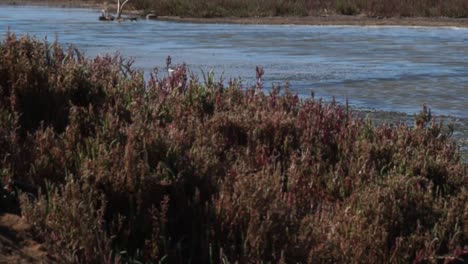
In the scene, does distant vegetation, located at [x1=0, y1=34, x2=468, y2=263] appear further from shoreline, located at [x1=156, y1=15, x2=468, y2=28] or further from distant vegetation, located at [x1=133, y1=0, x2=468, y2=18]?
distant vegetation, located at [x1=133, y1=0, x2=468, y2=18]

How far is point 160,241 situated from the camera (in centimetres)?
525

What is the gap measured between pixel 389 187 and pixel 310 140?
118cm

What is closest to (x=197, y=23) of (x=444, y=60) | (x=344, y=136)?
(x=444, y=60)

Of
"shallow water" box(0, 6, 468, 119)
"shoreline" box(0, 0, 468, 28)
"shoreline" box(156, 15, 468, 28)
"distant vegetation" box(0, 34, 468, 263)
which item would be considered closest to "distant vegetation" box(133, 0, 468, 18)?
"shoreline" box(0, 0, 468, 28)

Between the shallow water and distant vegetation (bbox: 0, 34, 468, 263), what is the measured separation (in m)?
3.76

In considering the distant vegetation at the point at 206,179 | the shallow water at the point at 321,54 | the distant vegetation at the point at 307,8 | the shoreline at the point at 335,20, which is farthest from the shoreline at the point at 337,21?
the distant vegetation at the point at 206,179

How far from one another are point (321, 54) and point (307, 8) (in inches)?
919

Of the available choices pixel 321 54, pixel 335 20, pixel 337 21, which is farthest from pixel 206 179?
pixel 335 20

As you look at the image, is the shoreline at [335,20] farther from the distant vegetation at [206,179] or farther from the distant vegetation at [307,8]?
the distant vegetation at [206,179]

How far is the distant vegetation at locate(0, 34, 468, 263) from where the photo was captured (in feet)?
17.2

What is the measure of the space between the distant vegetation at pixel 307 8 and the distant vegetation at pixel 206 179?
3685 centimetres

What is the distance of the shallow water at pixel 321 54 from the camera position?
15695 millimetres

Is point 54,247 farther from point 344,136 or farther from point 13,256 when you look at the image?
point 344,136

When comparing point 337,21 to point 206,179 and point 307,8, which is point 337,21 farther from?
point 206,179
